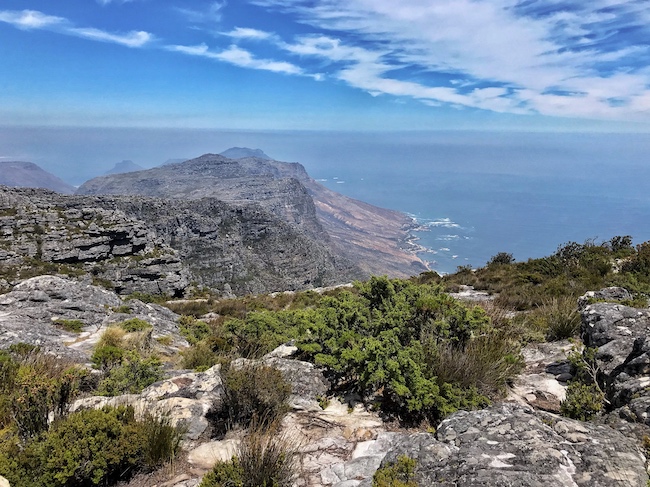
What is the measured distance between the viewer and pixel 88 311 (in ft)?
37.7

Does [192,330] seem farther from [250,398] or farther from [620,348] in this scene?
[620,348]

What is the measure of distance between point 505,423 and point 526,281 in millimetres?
15566

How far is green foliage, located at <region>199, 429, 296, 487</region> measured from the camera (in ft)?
9.43

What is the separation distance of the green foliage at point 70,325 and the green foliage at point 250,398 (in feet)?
25.1

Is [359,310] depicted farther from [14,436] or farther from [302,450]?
[14,436]

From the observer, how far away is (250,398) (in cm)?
420

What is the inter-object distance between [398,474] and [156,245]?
7476 cm

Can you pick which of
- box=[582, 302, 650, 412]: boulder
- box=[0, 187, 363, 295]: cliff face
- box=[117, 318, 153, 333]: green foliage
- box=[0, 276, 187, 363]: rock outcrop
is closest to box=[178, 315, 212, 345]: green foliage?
box=[0, 276, 187, 363]: rock outcrop

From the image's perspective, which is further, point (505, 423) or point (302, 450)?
point (302, 450)

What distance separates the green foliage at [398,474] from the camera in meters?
2.57

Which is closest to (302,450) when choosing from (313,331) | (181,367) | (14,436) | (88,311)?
(313,331)

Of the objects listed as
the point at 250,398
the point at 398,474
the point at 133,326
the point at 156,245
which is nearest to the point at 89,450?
the point at 250,398

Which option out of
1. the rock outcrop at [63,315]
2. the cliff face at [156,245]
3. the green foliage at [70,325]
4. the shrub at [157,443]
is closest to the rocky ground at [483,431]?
the shrub at [157,443]

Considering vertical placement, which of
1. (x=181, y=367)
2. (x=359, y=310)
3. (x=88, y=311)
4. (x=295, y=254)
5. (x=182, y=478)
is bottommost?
(x=295, y=254)
